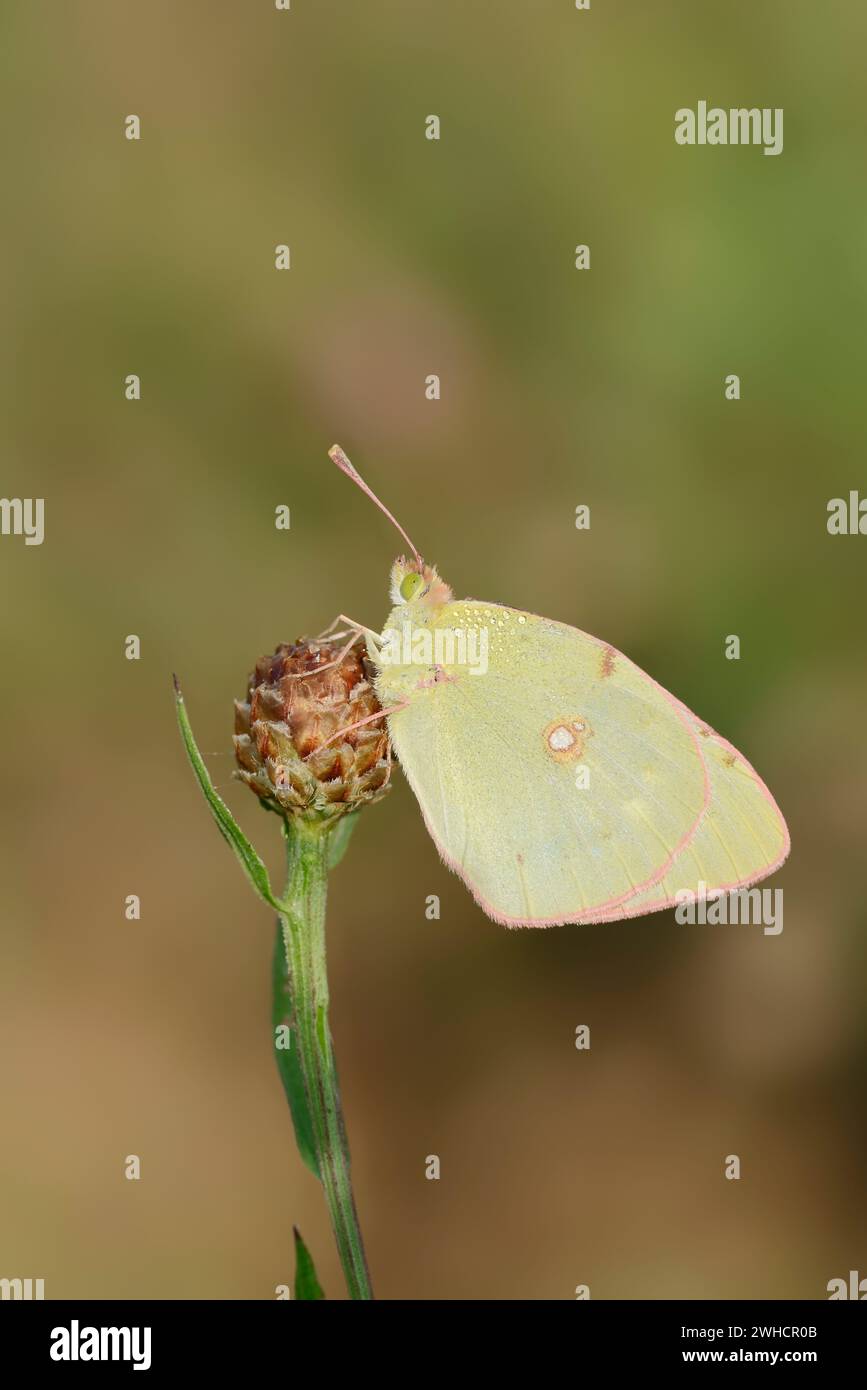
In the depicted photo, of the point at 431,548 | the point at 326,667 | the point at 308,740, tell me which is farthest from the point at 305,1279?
the point at 431,548

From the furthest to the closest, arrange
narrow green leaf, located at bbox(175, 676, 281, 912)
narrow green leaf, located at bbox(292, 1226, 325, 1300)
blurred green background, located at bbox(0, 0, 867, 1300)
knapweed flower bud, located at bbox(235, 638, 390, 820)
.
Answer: blurred green background, located at bbox(0, 0, 867, 1300), knapweed flower bud, located at bbox(235, 638, 390, 820), narrow green leaf, located at bbox(292, 1226, 325, 1300), narrow green leaf, located at bbox(175, 676, 281, 912)

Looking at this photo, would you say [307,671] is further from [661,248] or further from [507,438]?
[661,248]

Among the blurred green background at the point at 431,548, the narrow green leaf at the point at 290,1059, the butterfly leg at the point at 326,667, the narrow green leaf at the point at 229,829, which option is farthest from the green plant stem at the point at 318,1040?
the blurred green background at the point at 431,548

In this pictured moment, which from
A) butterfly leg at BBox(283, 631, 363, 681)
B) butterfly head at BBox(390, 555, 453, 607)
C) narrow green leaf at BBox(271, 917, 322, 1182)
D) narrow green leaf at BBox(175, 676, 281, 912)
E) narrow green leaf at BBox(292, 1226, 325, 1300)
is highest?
butterfly head at BBox(390, 555, 453, 607)

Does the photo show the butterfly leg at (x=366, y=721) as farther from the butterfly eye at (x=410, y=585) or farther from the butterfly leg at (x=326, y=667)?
the butterfly eye at (x=410, y=585)

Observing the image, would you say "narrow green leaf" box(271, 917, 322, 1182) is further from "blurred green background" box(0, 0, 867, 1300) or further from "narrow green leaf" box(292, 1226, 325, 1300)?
"blurred green background" box(0, 0, 867, 1300)

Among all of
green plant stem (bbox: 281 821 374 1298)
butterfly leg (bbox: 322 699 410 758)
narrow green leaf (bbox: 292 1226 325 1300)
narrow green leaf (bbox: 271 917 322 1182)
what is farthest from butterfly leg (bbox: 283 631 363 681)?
narrow green leaf (bbox: 292 1226 325 1300)

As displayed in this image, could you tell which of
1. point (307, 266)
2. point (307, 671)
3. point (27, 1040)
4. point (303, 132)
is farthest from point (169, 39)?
point (27, 1040)
